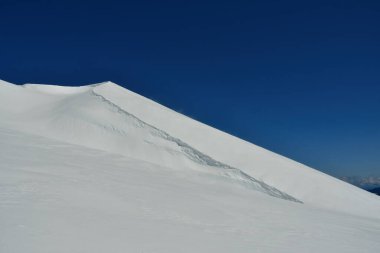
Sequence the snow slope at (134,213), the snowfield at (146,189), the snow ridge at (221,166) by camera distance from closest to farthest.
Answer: the snow slope at (134,213)
the snowfield at (146,189)
the snow ridge at (221,166)

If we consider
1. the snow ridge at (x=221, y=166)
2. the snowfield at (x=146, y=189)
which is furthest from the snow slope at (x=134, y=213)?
the snow ridge at (x=221, y=166)

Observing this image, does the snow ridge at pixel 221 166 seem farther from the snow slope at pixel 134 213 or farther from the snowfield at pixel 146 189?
the snow slope at pixel 134 213

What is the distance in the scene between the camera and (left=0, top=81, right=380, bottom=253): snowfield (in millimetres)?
5098

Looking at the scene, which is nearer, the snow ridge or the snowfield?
→ the snowfield

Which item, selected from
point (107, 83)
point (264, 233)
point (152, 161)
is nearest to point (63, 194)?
point (264, 233)

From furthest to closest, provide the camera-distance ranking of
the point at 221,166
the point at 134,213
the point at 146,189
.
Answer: the point at 221,166, the point at 146,189, the point at 134,213

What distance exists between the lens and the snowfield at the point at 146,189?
5.10 meters

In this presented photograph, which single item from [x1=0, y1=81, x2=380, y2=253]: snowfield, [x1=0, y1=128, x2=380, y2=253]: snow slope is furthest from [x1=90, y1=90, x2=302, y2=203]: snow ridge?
[x1=0, y1=128, x2=380, y2=253]: snow slope

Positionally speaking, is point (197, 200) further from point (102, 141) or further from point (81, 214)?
point (102, 141)

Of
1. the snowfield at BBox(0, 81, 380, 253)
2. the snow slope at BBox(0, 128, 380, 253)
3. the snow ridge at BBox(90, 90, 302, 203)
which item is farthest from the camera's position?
the snow ridge at BBox(90, 90, 302, 203)

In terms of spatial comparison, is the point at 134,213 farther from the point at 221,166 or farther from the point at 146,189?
the point at 221,166

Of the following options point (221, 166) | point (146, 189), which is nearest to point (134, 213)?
point (146, 189)

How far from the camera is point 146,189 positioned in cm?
811

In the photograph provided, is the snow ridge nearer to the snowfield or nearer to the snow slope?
the snowfield
